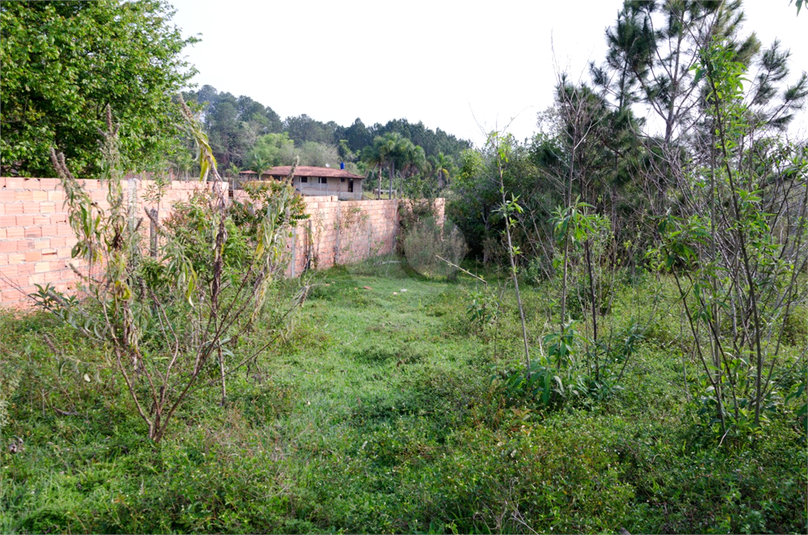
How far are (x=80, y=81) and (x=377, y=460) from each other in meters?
8.94

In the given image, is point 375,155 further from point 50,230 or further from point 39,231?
point 39,231

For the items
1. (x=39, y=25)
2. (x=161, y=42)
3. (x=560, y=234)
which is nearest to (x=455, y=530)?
(x=560, y=234)

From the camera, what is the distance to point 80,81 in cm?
877

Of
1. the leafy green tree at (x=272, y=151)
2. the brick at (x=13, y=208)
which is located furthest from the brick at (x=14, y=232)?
the leafy green tree at (x=272, y=151)

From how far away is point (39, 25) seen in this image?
8172mm

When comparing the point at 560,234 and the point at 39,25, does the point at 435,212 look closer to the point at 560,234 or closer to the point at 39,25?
the point at 39,25

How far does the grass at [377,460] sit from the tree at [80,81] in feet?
14.7

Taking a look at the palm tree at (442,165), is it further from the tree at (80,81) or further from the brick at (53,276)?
the brick at (53,276)

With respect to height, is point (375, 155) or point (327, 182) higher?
point (375, 155)

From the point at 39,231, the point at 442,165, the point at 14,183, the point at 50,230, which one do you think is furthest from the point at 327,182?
the point at 14,183

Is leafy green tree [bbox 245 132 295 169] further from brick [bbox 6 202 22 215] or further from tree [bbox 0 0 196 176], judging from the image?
brick [bbox 6 202 22 215]

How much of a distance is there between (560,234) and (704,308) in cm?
97

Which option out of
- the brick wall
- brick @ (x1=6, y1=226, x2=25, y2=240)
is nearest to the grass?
the brick wall

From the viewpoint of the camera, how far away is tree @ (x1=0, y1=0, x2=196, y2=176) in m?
7.78
